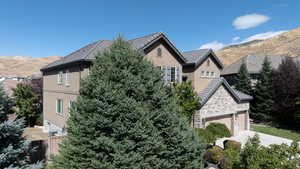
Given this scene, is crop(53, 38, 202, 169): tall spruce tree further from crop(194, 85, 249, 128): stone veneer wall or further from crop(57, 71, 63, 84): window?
crop(57, 71, 63, 84): window

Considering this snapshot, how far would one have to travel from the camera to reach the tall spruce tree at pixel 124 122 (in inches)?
234

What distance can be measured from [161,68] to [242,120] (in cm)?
1279

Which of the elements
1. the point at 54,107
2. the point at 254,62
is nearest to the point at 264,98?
the point at 254,62

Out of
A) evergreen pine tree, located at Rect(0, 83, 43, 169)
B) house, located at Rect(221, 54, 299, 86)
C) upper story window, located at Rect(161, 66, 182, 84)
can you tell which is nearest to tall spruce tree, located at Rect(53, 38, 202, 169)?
evergreen pine tree, located at Rect(0, 83, 43, 169)

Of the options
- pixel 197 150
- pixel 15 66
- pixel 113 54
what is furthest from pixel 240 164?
pixel 15 66

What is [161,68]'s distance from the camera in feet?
52.8

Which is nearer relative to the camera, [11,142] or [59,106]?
[11,142]

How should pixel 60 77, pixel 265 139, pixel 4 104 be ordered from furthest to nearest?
pixel 60 77
pixel 265 139
pixel 4 104

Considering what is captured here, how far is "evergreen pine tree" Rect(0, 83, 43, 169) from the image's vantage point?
6.52m

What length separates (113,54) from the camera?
21.9ft

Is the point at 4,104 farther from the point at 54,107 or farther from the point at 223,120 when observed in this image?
the point at 223,120

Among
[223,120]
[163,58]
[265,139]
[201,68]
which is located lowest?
[265,139]

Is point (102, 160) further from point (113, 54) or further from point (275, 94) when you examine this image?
point (275, 94)

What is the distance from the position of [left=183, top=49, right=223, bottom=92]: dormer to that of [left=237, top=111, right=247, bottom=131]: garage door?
526cm
